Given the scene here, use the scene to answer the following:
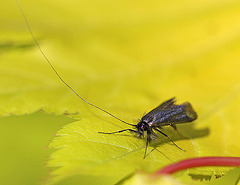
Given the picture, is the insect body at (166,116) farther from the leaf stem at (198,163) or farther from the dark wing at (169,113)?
the leaf stem at (198,163)

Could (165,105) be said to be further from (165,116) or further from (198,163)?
(198,163)

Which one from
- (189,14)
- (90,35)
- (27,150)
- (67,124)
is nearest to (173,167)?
(67,124)

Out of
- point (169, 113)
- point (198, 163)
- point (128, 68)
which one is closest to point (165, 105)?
point (169, 113)

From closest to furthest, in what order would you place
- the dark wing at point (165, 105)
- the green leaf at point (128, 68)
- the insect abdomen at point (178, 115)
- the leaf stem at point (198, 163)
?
the leaf stem at point (198, 163) < the green leaf at point (128, 68) < the insect abdomen at point (178, 115) < the dark wing at point (165, 105)

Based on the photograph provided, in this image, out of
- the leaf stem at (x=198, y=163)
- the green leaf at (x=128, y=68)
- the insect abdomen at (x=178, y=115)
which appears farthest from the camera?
the insect abdomen at (x=178, y=115)

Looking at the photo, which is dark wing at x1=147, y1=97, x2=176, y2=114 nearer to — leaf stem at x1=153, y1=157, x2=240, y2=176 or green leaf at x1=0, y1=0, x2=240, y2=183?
green leaf at x1=0, y1=0, x2=240, y2=183

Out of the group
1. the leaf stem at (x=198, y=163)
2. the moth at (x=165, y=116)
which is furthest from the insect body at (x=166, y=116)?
the leaf stem at (x=198, y=163)

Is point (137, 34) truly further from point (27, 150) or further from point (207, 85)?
point (27, 150)
